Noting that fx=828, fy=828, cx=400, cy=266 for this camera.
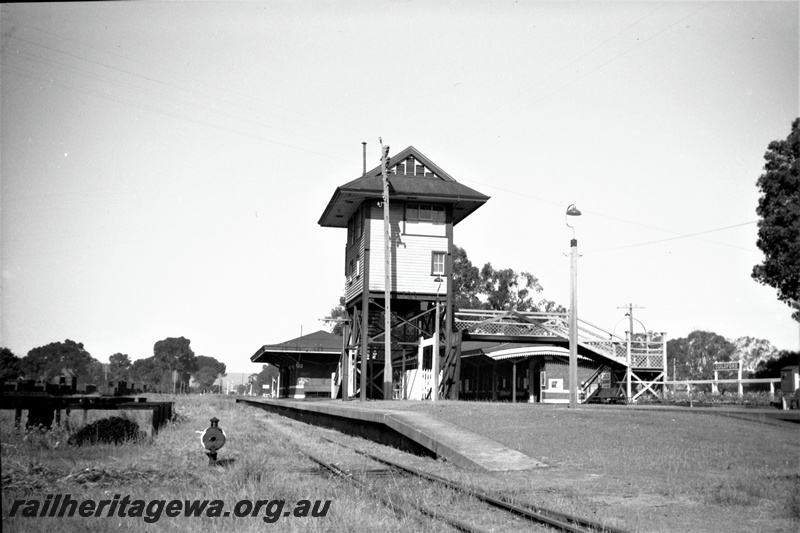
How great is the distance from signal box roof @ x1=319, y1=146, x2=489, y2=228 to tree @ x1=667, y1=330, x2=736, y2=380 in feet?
75.8

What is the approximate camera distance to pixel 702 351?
193 feet

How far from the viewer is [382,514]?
8047 mm

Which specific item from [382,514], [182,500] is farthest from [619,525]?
[182,500]

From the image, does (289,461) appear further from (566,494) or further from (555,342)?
(555,342)

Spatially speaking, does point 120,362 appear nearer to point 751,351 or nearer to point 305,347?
point 305,347

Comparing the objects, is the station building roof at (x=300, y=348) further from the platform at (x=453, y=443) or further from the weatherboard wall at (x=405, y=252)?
the platform at (x=453, y=443)

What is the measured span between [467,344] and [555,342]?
10632 millimetres

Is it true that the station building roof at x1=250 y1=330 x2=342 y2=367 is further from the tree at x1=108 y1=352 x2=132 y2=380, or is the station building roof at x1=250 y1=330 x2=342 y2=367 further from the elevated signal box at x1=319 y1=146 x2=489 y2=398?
the tree at x1=108 y1=352 x2=132 y2=380

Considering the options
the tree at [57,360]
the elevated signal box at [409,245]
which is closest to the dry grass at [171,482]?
the elevated signal box at [409,245]

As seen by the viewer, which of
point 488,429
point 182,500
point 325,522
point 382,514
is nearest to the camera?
point 325,522

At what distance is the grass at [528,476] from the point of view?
7.79 meters

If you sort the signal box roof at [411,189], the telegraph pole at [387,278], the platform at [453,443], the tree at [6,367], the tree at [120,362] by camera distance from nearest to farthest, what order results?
1. the platform at [453,443]
2. the tree at [6,367]
3. the telegraph pole at [387,278]
4. the signal box roof at [411,189]
5. the tree at [120,362]

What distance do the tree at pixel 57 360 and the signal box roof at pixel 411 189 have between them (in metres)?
26.8

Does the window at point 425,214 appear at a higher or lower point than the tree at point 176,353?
higher
